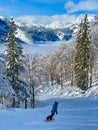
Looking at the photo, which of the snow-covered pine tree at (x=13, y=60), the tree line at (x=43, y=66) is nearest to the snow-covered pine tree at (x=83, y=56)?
the tree line at (x=43, y=66)

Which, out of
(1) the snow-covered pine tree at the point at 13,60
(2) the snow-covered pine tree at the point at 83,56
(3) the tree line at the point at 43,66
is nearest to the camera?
(1) the snow-covered pine tree at the point at 13,60

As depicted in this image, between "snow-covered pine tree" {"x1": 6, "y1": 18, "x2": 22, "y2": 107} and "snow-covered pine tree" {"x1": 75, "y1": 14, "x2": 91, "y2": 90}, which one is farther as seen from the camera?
"snow-covered pine tree" {"x1": 75, "y1": 14, "x2": 91, "y2": 90}

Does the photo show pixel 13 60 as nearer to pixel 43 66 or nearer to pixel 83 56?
pixel 83 56

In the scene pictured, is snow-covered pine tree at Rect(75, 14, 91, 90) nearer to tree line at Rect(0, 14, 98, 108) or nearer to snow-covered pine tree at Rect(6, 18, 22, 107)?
tree line at Rect(0, 14, 98, 108)

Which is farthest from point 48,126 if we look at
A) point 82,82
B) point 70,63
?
point 70,63

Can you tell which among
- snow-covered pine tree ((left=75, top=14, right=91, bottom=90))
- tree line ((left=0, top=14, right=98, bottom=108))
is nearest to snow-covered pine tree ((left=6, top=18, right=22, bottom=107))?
tree line ((left=0, top=14, right=98, bottom=108))

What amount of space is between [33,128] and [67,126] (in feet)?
6.75

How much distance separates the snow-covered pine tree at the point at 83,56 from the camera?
188 feet

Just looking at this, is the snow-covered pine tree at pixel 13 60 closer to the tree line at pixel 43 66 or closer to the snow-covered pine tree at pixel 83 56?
the tree line at pixel 43 66

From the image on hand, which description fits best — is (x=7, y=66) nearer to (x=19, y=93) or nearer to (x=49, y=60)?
(x=19, y=93)

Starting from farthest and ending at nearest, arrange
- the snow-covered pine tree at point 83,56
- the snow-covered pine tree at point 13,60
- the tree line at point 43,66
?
the snow-covered pine tree at point 83,56
the tree line at point 43,66
the snow-covered pine tree at point 13,60

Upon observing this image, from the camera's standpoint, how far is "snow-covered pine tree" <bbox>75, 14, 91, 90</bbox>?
57.4m

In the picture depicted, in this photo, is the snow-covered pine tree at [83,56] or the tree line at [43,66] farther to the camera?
the snow-covered pine tree at [83,56]

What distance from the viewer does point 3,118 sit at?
21.0 meters
